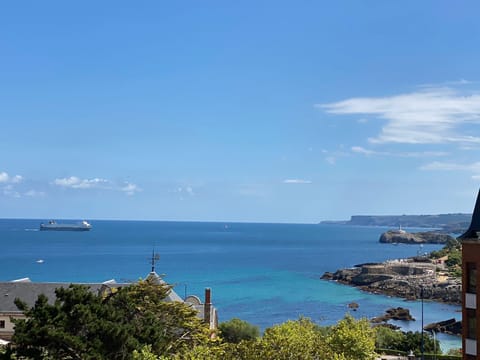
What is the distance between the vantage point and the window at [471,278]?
2252cm

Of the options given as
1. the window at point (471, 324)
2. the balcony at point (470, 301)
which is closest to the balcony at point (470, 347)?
the window at point (471, 324)

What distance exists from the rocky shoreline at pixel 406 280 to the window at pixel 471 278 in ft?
270

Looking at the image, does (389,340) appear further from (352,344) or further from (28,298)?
(28,298)

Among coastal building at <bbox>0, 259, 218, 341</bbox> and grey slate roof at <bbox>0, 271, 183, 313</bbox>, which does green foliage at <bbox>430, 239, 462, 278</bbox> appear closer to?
coastal building at <bbox>0, 259, 218, 341</bbox>

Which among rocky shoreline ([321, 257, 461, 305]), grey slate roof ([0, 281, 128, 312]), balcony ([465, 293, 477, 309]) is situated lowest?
rocky shoreline ([321, 257, 461, 305])

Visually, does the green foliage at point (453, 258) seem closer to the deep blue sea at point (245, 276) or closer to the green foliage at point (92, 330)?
the deep blue sea at point (245, 276)

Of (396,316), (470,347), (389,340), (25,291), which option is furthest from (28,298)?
(396,316)

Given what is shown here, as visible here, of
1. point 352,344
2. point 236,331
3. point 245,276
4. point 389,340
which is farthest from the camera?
point 245,276

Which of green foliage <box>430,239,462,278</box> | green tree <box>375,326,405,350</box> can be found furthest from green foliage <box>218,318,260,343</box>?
green foliage <box>430,239,462,278</box>

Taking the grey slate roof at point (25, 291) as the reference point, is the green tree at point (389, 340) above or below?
below

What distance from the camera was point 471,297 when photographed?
22484mm

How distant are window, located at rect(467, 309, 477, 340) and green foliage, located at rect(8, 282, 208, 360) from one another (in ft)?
36.1

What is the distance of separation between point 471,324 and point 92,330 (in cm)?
1465

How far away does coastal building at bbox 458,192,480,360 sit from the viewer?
22.1 metres
